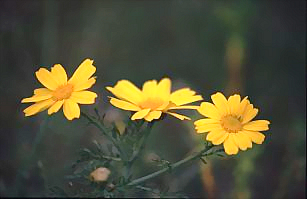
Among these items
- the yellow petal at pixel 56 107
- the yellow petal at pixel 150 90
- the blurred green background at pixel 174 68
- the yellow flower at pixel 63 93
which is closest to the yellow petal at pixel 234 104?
the yellow petal at pixel 150 90

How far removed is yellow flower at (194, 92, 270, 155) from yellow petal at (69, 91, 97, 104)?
363mm

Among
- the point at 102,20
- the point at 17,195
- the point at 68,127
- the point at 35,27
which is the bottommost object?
the point at 17,195

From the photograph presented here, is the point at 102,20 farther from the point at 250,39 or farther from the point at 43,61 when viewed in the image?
the point at 250,39

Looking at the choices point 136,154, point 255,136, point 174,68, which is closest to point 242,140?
point 255,136

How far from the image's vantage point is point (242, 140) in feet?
5.07

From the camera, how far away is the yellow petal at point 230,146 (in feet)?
4.88

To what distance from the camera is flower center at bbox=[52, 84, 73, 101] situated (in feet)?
5.43

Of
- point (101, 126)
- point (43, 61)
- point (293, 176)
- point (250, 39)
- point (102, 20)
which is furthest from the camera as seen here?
point (102, 20)

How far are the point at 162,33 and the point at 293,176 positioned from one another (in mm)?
1608

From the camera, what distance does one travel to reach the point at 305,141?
235cm

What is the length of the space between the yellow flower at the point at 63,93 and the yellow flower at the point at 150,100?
0.13m

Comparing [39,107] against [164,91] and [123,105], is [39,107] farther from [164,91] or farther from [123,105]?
[164,91]

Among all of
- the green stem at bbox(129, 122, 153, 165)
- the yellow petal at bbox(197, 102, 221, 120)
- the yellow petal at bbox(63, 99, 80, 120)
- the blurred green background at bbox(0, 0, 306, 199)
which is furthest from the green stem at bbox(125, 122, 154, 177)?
the blurred green background at bbox(0, 0, 306, 199)

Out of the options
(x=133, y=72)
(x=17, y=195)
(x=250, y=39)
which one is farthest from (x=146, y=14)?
(x=17, y=195)
